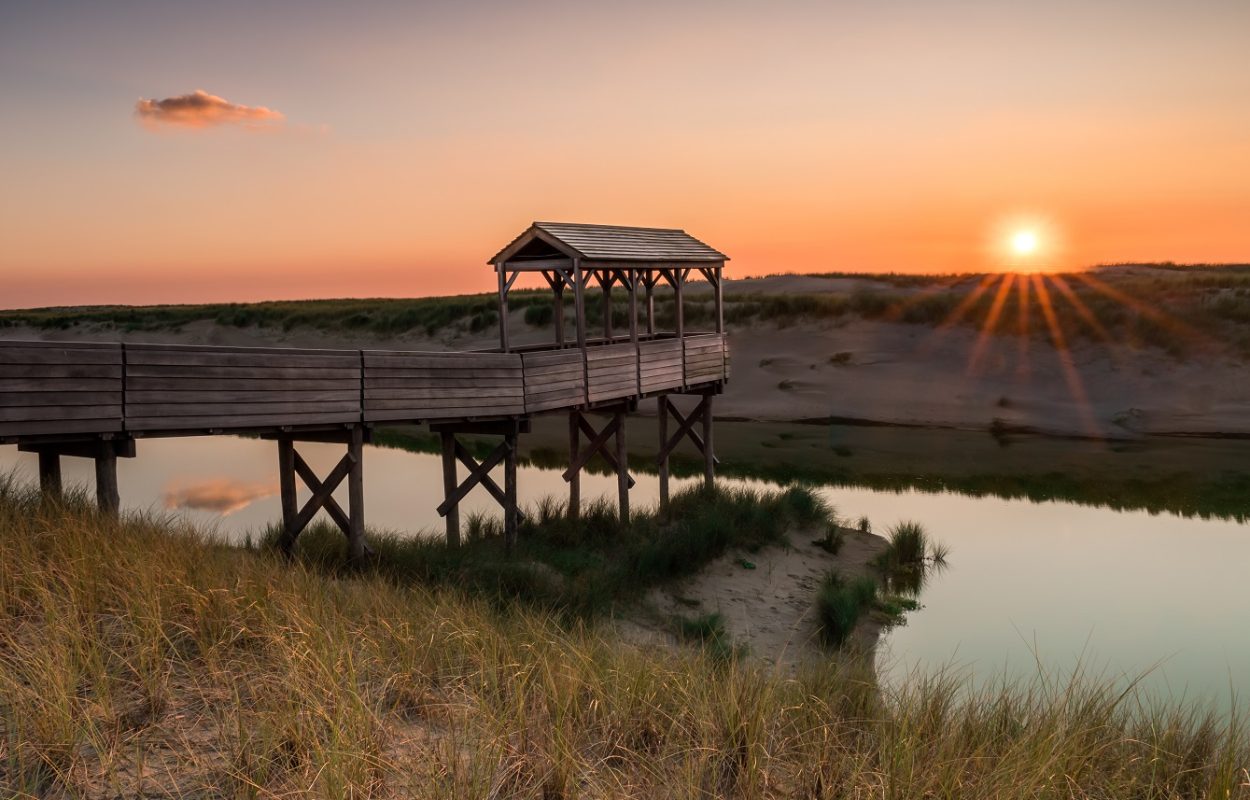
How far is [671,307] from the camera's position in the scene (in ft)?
208

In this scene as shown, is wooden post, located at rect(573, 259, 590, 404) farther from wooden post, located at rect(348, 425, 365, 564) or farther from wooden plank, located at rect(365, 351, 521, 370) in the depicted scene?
wooden post, located at rect(348, 425, 365, 564)

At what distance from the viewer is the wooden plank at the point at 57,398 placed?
392 inches

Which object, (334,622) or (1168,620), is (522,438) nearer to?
(1168,620)

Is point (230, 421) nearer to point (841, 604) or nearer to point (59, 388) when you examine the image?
point (59, 388)

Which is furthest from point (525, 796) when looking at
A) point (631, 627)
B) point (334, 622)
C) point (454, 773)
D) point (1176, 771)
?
point (631, 627)

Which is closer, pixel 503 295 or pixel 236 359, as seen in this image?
pixel 236 359

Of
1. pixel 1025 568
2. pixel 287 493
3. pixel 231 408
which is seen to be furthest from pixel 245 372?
pixel 1025 568

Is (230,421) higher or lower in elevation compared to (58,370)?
lower

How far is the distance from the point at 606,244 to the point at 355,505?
7.19 metres

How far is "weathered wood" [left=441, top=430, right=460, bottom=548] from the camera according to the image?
1616 centimetres

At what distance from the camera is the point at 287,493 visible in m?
14.2

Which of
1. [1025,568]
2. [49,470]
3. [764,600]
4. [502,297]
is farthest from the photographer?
[1025,568]

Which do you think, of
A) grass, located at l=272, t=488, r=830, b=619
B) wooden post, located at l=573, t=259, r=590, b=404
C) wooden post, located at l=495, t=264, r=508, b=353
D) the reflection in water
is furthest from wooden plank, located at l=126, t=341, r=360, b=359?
the reflection in water

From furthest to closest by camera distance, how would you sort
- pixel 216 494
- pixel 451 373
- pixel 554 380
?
pixel 216 494
pixel 554 380
pixel 451 373
